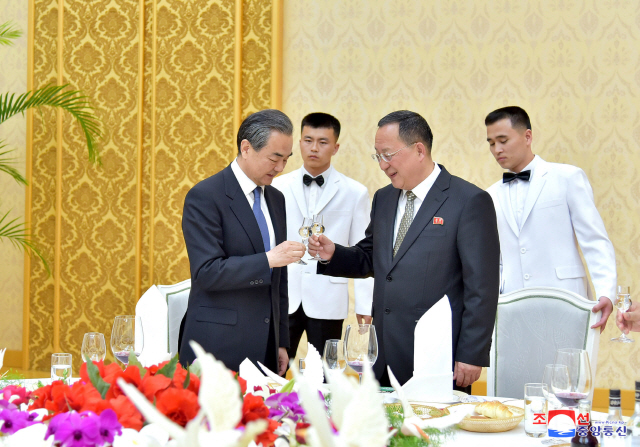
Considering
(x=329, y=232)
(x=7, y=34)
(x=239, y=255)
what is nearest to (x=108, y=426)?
(x=239, y=255)

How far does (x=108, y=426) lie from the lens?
991mm

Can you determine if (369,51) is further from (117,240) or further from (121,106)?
(117,240)

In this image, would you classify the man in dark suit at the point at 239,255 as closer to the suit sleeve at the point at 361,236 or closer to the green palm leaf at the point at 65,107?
the suit sleeve at the point at 361,236

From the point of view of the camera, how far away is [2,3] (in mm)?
5746

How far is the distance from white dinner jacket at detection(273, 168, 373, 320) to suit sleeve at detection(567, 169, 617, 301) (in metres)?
1.25

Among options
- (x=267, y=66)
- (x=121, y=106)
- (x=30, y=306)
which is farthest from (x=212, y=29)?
(x=30, y=306)

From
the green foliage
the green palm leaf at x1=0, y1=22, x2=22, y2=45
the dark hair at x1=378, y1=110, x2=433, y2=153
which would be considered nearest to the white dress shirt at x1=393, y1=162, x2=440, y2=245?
the dark hair at x1=378, y1=110, x2=433, y2=153

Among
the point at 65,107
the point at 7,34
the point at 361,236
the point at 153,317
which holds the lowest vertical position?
the point at 153,317

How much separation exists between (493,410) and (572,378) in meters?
0.25

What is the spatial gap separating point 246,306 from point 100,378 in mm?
1499

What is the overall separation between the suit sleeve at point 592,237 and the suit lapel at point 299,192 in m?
1.50

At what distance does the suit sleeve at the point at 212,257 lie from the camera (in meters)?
2.50

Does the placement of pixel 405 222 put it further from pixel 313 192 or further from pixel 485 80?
pixel 485 80

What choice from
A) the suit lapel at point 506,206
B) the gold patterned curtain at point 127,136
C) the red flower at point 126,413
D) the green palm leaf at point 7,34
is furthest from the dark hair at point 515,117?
the green palm leaf at point 7,34
